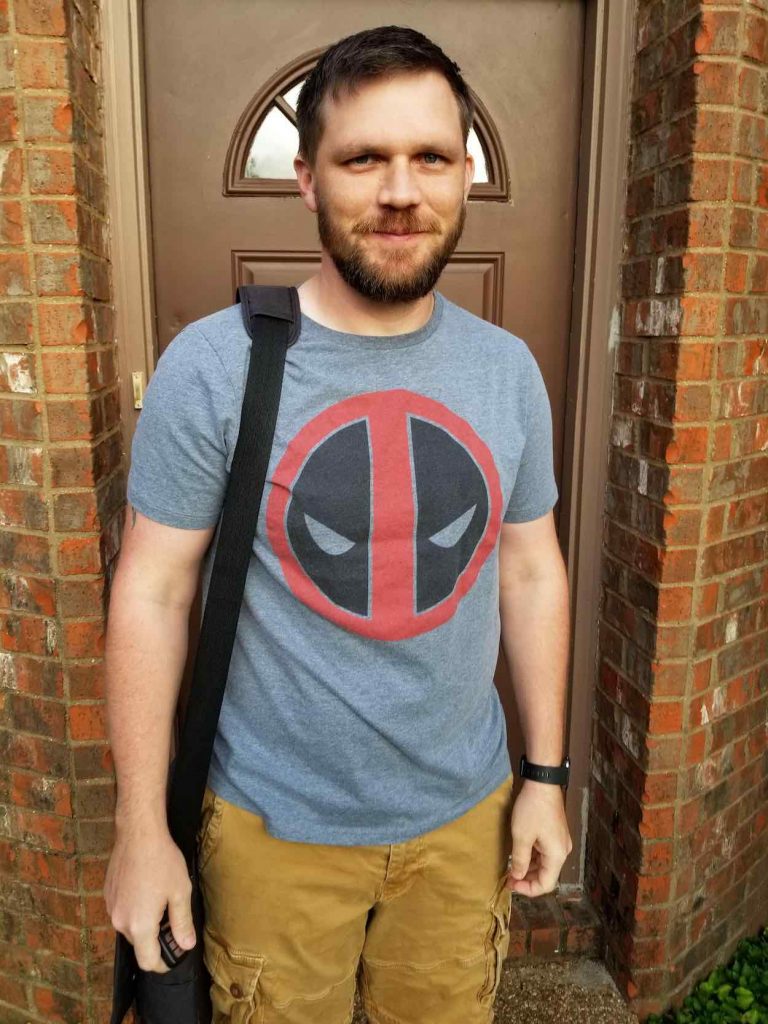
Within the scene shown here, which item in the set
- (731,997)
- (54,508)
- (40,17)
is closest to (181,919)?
(54,508)

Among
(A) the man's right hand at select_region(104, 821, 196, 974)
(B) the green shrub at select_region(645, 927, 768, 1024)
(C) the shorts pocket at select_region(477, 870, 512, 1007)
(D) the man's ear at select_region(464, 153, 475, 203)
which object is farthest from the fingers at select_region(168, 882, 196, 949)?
(B) the green shrub at select_region(645, 927, 768, 1024)

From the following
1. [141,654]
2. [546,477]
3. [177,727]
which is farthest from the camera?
[177,727]

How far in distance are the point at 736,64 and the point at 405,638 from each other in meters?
1.54

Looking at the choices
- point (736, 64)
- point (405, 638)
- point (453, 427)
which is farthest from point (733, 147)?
point (405, 638)

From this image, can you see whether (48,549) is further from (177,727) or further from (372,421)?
(372,421)

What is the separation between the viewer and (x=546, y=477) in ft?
5.44

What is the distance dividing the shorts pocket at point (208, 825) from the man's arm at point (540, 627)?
2.03ft

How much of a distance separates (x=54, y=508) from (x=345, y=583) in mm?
882

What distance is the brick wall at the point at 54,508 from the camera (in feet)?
5.84

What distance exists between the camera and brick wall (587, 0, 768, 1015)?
6.48ft

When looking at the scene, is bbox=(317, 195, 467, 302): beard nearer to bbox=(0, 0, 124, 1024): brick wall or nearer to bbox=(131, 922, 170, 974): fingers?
bbox=(0, 0, 124, 1024): brick wall

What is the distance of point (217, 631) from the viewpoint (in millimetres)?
1393

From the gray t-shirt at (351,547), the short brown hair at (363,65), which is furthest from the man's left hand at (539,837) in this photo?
the short brown hair at (363,65)

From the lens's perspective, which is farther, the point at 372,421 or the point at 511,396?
the point at 511,396
